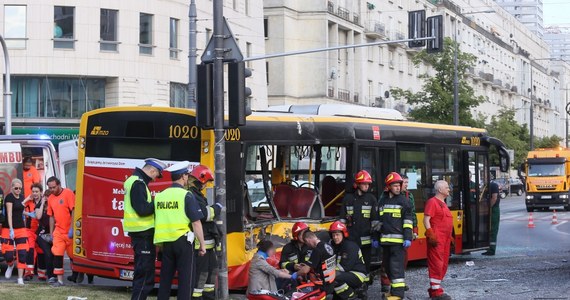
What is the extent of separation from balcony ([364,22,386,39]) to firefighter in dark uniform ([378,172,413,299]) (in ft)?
169

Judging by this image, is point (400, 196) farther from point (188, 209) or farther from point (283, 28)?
point (283, 28)

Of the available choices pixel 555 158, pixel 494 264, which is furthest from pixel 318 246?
pixel 555 158

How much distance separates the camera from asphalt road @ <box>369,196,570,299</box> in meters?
15.5

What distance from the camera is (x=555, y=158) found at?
4716 centimetres

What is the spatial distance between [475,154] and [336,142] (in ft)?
17.3

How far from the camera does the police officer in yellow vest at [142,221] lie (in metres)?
12.3

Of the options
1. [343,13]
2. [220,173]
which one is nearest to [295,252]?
[220,173]

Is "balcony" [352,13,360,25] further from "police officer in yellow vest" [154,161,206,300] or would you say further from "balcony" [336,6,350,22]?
"police officer in yellow vest" [154,161,206,300]

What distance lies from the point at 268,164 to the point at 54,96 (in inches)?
1051

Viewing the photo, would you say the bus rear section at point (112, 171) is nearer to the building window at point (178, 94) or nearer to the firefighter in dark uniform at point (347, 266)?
→ the firefighter in dark uniform at point (347, 266)

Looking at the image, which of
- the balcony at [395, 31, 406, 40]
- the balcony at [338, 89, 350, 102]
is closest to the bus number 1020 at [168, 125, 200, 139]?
the balcony at [338, 89, 350, 102]

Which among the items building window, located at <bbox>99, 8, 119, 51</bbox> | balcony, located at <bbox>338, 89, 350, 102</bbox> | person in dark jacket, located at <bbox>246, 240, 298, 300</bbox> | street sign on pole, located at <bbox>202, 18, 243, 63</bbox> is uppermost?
building window, located at <bbox>99, 8, 119, 51</bbox>

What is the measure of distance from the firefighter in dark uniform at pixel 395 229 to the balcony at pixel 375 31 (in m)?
51.5

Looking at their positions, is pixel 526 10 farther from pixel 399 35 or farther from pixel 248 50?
pixel 248 50
